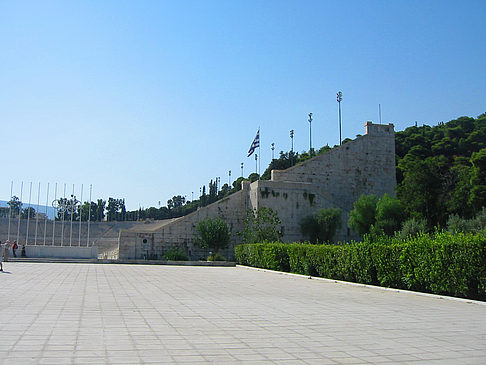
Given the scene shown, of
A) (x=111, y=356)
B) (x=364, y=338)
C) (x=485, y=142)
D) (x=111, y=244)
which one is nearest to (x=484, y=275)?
(x=364, y=338)

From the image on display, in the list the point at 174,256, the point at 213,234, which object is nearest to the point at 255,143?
the point at 213,234

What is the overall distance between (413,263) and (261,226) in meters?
20.5

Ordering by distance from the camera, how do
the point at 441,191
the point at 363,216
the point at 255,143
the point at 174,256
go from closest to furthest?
1. the point at 174,256
2. the point at 363,216
3. the point at 255,143
4. the point at 441,191

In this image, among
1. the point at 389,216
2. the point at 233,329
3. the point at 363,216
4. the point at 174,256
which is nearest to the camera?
the point at 233,329

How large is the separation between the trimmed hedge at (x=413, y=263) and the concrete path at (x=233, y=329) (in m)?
0.67

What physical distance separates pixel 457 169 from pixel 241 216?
21330 mm

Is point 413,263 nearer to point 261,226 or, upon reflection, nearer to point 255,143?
point 261,226

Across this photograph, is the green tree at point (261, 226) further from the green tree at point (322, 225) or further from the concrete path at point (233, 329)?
the concrete path at point (233, 329)

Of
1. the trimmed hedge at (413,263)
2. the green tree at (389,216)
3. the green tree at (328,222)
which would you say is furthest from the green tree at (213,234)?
the trimmed hedge at (413,263)

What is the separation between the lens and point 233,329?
620 cm

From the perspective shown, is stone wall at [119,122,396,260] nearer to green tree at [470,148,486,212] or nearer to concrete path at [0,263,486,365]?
green tree at [470,148,486,212]

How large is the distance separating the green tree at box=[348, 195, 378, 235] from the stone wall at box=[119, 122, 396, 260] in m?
0.73

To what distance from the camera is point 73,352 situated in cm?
461

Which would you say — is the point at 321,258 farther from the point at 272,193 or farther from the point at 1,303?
the point at 272,193
